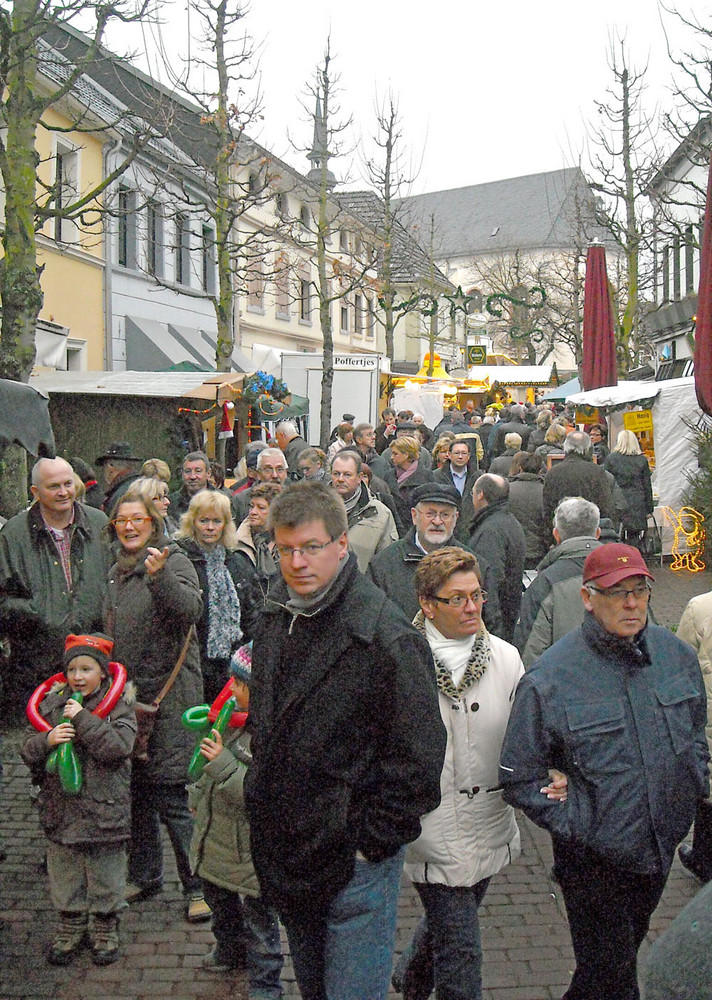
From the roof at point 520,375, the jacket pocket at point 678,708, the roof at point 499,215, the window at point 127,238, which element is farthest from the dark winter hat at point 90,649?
the roof at point 499,215

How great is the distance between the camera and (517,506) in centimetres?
858

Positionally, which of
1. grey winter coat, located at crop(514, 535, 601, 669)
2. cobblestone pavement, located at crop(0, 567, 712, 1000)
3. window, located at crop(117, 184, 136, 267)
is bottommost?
cobblestone pavement, located at crop(0, 567, 712, 1000)

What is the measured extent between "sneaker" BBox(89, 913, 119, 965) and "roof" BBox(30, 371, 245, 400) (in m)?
9.40

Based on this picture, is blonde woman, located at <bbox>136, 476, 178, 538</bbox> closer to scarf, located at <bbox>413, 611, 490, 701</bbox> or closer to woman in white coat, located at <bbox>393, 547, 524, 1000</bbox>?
woman in white coat, located at <bbox>393, 547, 524, 1000</bbox>

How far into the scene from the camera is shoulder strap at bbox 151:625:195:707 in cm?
464

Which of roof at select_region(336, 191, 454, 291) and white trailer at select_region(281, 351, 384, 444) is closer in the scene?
white trailer at select_region(281, 351, 384, 444)

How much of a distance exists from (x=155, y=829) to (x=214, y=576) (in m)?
1.28

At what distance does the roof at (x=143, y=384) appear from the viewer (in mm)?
13430

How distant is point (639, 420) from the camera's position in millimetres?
14414

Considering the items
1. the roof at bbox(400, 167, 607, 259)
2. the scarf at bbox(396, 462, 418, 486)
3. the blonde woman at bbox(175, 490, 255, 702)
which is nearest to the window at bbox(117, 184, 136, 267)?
the scarf at bbox(396, 462, 418, 486)

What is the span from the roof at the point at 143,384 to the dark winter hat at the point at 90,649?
29.1ft

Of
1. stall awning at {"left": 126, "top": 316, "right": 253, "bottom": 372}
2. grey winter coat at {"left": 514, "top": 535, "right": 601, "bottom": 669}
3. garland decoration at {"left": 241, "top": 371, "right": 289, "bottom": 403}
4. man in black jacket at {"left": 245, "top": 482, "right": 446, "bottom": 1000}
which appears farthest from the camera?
stall awning at {"left": 126, "top": 316, "right": 253, "bottom": 372}

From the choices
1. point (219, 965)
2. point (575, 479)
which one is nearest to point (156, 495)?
point (219, 965)

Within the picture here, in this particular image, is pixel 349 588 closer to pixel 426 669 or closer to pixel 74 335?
pixel 426 669
